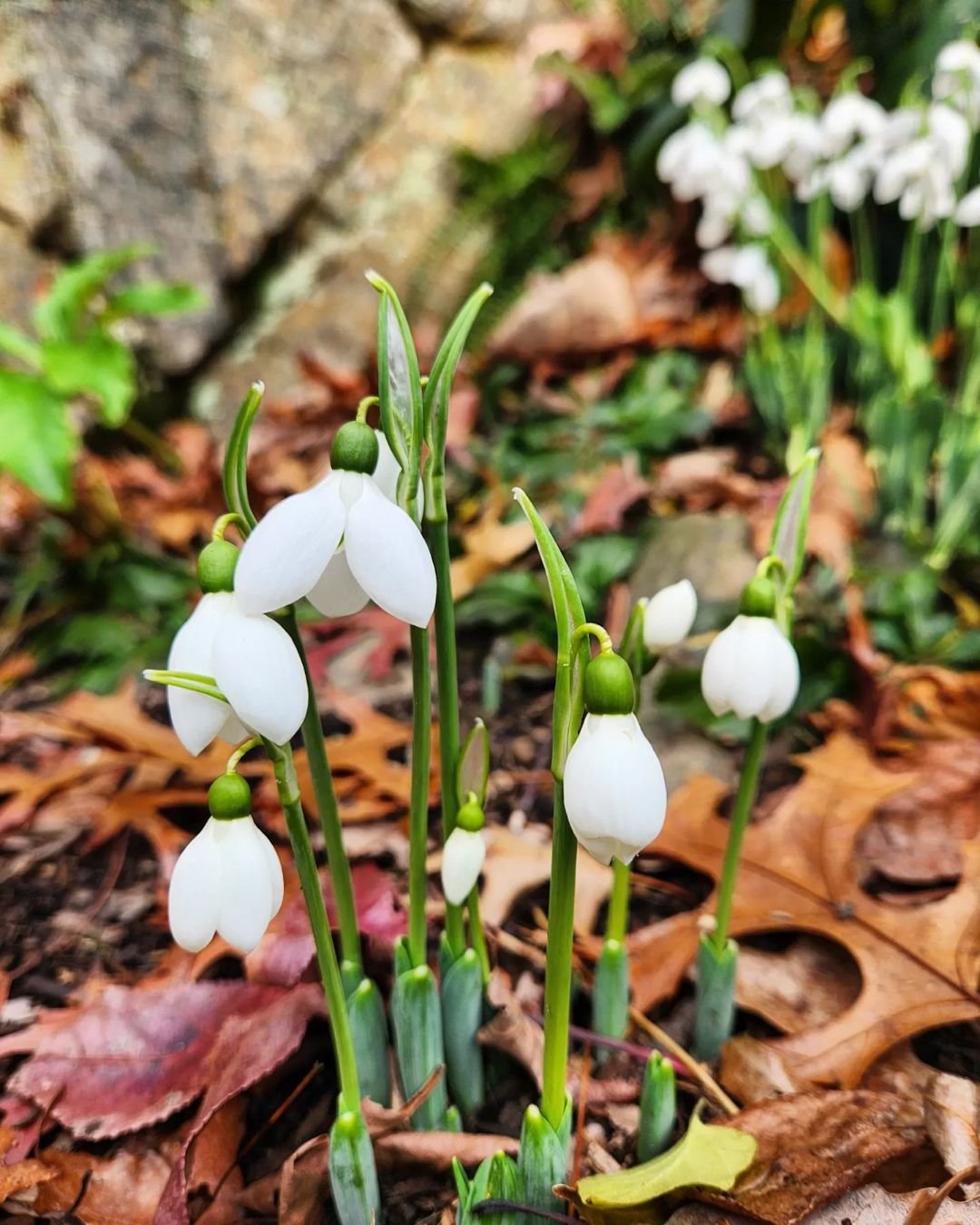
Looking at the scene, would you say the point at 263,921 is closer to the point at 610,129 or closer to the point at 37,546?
the point at 37,546

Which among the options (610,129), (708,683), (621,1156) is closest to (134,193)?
(610,129)

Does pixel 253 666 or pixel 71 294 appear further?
pixel 71 294

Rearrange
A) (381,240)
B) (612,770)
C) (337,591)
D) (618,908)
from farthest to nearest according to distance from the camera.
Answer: (381,240) → (618,908) → (337,591) → (612,770)

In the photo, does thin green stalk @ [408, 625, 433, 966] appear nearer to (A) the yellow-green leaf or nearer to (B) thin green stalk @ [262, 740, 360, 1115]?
(B) thin green stalk @ [262, 740, 360, 1115]

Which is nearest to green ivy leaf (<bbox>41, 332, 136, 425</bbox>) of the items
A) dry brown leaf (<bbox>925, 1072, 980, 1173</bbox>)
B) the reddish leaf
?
the reddish leaf

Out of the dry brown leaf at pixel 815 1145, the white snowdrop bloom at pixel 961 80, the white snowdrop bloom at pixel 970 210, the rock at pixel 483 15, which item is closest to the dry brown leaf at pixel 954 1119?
the dry brown leaf at pixel 815 1145

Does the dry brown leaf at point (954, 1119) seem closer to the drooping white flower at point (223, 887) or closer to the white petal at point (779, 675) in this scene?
the white petal at point (779, 675)

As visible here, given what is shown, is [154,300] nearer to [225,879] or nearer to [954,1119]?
[225,879]

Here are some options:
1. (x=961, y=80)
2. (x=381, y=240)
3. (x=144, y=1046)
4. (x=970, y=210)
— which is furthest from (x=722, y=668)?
(x=381, y=240)
